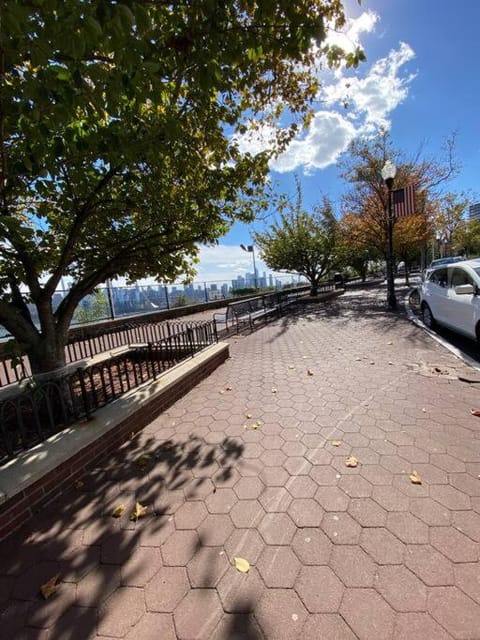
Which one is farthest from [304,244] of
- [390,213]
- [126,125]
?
[126,125]

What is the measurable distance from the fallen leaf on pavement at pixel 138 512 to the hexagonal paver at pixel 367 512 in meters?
1.69

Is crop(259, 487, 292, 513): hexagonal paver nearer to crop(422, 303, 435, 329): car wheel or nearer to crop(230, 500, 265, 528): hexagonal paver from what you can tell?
crop(230, 500, 265, 528): hexagonal paver

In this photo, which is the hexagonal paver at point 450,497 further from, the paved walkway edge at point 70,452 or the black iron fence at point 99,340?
the black iron fence at point 99,340

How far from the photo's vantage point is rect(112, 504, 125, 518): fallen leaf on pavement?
244cm

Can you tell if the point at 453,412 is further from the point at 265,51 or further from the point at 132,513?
the point at 265,51

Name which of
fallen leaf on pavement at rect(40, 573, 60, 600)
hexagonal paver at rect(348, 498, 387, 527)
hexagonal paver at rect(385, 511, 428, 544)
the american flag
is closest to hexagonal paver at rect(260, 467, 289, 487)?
hexagonal paver at rect(348, 498, 387, 527)

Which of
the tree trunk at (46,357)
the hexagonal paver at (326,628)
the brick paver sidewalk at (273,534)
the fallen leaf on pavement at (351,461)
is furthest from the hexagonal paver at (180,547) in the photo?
the tree trunk at (46,357)

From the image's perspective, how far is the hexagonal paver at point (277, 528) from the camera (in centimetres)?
212

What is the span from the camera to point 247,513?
238cm

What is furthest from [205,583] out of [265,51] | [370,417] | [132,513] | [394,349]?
[394,349]

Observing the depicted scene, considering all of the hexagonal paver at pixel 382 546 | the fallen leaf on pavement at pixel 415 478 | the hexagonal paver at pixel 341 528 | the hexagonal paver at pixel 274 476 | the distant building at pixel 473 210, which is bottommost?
the hexagonal paver at pixel 382 546

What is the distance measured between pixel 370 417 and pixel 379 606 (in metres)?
2.32

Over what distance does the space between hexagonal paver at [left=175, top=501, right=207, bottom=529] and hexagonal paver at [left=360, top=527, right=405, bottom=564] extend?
1225 millimetres

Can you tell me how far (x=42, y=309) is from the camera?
4332 mm
